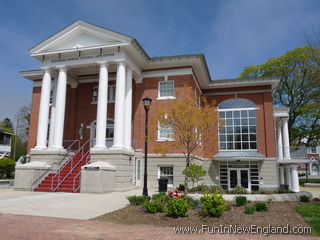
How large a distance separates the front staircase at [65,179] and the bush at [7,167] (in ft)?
59.0

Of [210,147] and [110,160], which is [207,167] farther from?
[110,160]

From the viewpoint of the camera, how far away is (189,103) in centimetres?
1595

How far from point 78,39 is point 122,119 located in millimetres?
7089

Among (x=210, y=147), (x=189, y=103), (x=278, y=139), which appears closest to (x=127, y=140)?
(x=189, y=103)

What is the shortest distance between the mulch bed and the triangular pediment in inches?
533

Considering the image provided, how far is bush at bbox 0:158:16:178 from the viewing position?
33981 millimetres

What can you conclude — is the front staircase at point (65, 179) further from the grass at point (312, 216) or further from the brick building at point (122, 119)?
the grass at point (312, 216)

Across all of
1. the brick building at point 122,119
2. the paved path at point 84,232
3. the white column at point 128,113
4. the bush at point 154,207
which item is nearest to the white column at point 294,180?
the brick building at point 122,119

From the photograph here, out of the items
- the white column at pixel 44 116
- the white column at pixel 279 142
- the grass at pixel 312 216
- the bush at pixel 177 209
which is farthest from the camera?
the white column at pixel 279 142


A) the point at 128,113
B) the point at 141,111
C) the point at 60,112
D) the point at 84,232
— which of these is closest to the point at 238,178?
the point at 141,111

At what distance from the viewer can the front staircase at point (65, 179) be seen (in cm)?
1719

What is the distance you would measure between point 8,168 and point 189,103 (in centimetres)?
2882

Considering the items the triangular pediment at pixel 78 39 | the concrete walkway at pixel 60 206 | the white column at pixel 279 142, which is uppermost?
the triangular pediment at pixel 78 39

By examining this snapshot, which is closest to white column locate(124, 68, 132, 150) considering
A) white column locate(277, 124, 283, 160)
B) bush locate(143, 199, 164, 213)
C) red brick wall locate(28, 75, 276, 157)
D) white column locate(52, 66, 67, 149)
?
red brick wall locate(28, 75, 276, 157)
